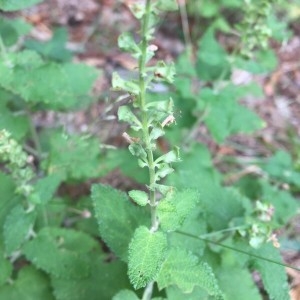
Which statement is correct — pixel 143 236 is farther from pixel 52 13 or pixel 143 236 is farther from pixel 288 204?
pixel 52 13

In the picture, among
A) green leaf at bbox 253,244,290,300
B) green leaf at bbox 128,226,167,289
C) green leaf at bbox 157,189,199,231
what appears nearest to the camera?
green leaf at bbox 128,226,167,289

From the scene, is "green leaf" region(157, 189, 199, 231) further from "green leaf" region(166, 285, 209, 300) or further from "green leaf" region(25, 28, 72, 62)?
"green leaf" region(25, 28, 72, 62)

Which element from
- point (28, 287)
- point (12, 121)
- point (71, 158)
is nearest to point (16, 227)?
point (28, 287)

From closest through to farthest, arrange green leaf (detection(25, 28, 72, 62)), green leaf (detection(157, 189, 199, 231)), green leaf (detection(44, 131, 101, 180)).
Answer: green leaf (detection(157, 189, 199, 231)), green leaf (detection(44, 131, 101, 180)), green leaf (detection(25, 28, 72, 62))

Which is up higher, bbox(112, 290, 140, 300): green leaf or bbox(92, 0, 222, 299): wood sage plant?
bbox(92, 0, 222, 299): wood sage plant

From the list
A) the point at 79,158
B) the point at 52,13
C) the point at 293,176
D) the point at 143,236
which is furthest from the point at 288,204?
the point at 52,13

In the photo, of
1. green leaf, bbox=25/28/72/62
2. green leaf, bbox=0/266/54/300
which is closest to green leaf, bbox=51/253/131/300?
green leaf, bbox=0/266/54/300
